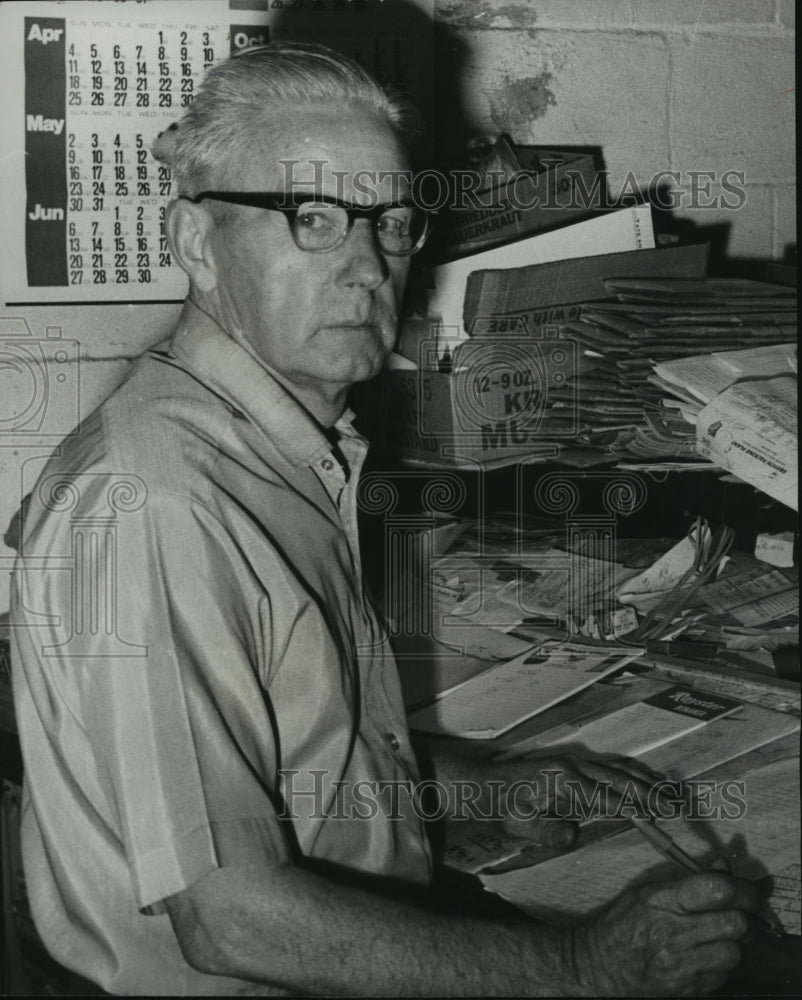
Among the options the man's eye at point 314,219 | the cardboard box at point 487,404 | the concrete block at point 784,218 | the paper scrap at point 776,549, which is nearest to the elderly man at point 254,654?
the man's eye at point 314,219

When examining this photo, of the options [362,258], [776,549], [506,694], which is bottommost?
[506,694]

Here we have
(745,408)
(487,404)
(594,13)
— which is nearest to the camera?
(745,408)

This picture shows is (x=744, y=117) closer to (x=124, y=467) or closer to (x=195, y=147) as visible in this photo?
(x=195, y=147)

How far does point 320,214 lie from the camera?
879 millimetres

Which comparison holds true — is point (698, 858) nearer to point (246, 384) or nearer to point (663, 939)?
point (663, 939)

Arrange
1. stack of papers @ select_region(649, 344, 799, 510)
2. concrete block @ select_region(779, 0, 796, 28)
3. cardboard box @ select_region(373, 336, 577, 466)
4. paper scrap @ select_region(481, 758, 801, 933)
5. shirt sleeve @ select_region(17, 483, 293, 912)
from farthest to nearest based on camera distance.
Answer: concrete block @ select_region(779, 0, 796, 28), cardboard box @ select_region(373, 336, 577, 466), stack of papers @ select_region(649, 344, 799, 510), paper scrap @ select_region(481, 758, 801, 933), shirt sleeve @ select_region(17, 483, 293, 912)

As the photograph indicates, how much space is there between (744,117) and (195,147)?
2.83ft

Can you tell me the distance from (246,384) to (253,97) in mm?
241

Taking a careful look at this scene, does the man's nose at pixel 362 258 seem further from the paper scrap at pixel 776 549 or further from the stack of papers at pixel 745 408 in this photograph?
the paper scrap at pixel 776 549

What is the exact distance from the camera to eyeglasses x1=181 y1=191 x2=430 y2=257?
0.87 metres

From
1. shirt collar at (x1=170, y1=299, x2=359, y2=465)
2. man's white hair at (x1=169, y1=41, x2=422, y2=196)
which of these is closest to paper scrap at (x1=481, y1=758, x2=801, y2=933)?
shirt collar at (x1=170, y1=299, x2=359, y2=465)

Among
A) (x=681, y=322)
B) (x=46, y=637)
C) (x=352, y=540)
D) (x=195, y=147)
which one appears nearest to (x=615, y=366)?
(x=681, y=322)

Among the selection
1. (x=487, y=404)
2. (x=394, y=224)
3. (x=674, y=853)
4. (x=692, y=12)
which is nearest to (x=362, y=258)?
(x=394, y=224)

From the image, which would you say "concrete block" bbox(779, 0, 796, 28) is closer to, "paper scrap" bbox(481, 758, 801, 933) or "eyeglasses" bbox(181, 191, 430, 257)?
"eyeglasses" bbox(181, 191, 430, 257)
